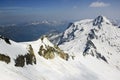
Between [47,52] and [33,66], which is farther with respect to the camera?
[47,52]

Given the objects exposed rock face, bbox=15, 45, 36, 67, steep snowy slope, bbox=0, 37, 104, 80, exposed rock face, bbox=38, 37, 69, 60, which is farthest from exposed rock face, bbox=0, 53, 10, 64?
exposed rock face, bbox=38, 37, 69, 60

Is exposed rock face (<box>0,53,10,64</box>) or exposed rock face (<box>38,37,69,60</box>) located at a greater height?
exposed rock face (<box>0,53,10,64</box>)

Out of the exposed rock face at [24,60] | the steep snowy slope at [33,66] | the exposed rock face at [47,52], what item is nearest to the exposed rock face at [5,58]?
the steep snowy slope at [33,66]

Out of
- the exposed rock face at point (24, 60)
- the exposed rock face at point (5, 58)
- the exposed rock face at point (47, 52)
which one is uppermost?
the exposed rock face at point (5, 58)

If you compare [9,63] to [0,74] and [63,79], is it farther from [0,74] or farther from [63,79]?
[63,79]

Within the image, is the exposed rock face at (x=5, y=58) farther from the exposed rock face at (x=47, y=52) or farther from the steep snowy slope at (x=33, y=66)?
the exposed rock face at (x=47, y=52)

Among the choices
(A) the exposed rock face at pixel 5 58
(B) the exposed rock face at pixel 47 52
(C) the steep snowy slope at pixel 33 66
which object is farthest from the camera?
(B) the exposed rock face at pixel 47 52

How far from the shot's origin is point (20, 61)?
2640 inches

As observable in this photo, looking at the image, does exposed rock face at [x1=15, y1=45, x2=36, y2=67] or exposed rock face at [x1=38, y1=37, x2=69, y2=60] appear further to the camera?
exposed rock face at [x1=38, y1=37, x2=69, y2=60]

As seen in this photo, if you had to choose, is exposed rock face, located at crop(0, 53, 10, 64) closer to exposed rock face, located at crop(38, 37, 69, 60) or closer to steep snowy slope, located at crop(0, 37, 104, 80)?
steep snowy slope, located at crop(0, 37, 104, 80)

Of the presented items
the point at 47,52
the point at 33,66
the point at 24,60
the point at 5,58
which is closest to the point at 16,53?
the point at 24,60

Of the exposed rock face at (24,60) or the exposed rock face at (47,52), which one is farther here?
the exposed rock face at (47,52)

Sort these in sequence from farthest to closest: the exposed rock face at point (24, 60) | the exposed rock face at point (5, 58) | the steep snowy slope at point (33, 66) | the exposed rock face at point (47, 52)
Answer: the exposed rock face at point (47, 52) < the exposed rock face at point (24, 60) < the exposed rock face at point (5, 58) < the steep snowy slope at point (33, 66)

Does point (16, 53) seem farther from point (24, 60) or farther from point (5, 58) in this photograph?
point (5, 58)
